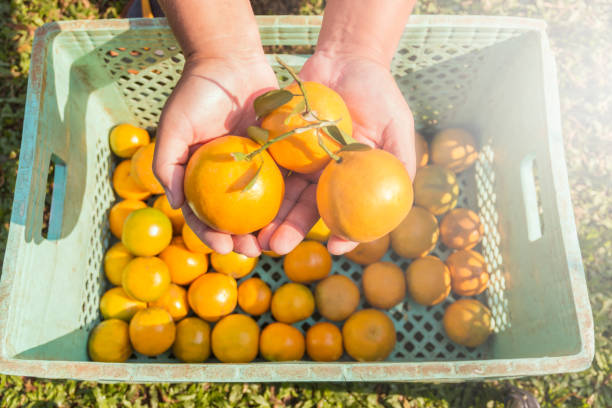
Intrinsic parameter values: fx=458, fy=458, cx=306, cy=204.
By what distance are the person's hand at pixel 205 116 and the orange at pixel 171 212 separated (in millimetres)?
713

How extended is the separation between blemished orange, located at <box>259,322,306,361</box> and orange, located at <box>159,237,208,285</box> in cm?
50

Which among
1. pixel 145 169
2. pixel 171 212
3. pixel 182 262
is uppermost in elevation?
pixel 145 169

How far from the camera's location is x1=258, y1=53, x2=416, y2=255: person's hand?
5.91 ft

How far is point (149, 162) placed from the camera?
2.37 metres

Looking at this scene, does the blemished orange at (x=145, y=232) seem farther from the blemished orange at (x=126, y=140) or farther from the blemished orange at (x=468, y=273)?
the blemished orange at (x=468, y=273)

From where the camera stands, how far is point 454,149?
2.59 meters

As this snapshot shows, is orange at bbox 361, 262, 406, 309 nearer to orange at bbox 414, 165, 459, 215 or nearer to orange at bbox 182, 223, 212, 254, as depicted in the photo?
orange at bbox 414, 165, 459, 215

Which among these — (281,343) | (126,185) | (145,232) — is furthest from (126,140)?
(281,343)

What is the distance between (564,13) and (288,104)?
124 inches

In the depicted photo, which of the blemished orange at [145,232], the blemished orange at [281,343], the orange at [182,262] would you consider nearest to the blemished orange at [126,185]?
the blemished orange at [145,232]

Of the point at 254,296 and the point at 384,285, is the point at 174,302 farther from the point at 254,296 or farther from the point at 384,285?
the point at 384,285

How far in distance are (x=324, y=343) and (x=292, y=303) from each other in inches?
9.9

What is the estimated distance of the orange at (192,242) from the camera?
7.69ft

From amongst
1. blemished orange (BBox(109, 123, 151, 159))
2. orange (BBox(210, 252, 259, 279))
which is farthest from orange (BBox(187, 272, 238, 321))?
blemished orange (BBox(109, 123, 151, 159))
